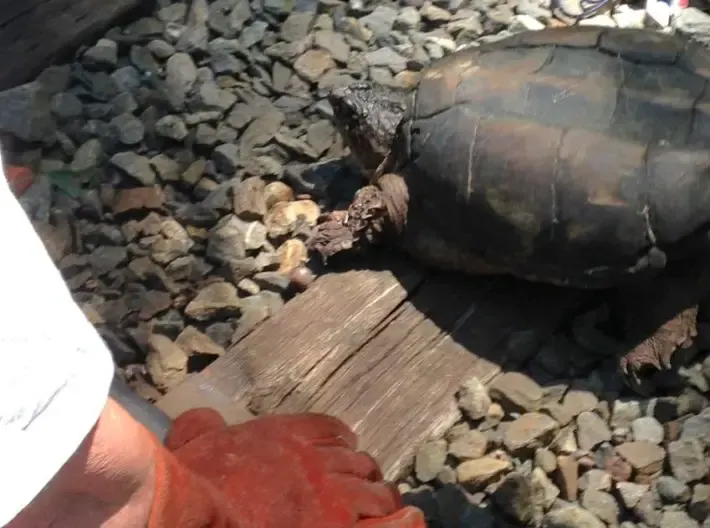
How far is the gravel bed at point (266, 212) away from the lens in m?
1.24

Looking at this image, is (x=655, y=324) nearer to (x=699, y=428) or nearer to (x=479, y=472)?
(x=699, y=428)

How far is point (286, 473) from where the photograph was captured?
3.44ft

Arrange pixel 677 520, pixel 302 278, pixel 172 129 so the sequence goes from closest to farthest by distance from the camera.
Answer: pixel 677 520, pixel 302 278, pixel 172 129

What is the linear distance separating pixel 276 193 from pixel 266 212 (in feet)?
0.16

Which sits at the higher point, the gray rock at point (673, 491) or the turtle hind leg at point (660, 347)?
the turtle hind leg at point (660, 347)

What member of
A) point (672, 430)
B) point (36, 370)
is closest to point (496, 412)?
point (672, 430)

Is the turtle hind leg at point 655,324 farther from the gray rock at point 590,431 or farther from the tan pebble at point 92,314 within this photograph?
the tan pebble at point 92,314

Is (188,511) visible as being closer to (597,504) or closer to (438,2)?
(597,504)

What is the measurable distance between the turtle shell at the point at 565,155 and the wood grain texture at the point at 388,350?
9 cm

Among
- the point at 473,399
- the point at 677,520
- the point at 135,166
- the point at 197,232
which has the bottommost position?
the point at 677,520

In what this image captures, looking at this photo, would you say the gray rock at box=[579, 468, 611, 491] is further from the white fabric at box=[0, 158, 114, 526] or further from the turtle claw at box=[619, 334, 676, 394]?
the white fabric at box=[0, 158, 114, 526]

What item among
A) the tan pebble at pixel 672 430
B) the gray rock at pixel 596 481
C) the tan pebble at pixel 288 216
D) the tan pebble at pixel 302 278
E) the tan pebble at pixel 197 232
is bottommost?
the gray rock at pixel 596 481

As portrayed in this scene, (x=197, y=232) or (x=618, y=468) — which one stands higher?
(x=197, y=232)

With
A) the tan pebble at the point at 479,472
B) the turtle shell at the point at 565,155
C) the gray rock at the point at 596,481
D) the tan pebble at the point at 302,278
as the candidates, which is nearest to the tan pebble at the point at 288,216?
the tan pebble at the point at 302,278
